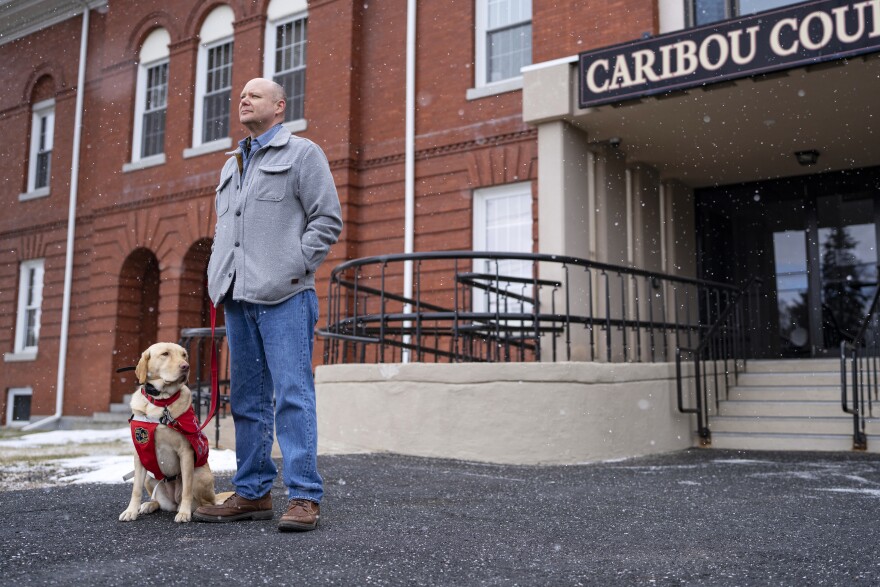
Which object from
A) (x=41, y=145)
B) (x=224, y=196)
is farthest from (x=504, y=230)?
(x=41, y=145)

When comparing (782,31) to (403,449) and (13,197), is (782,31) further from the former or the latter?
(13,197)

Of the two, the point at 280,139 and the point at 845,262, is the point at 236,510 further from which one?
the point at 845,262

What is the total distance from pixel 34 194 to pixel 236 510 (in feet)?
53.4

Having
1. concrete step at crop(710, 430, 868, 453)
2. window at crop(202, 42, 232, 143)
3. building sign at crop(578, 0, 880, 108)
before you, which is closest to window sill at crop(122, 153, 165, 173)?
window at crop(202, 42, 232, 143)

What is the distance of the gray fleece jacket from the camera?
3.72 m

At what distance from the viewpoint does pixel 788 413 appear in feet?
28.2

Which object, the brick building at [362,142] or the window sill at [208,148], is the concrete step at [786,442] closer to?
the brick building at [362,142]

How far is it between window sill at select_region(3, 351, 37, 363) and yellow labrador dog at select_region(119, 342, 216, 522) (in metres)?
15.0

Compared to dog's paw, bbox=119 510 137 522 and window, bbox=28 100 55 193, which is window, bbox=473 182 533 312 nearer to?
dog's paw, bbox=119 510 137 522

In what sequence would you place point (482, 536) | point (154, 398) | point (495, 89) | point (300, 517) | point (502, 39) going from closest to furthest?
point (300, 517) < point (482, 536) < point (154, 398) < point (495, 89) < point (502, 39)

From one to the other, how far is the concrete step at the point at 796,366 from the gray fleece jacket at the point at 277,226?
742 centimetres

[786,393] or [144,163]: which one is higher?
[144,163]

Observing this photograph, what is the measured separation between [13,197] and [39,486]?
1481 centimetres

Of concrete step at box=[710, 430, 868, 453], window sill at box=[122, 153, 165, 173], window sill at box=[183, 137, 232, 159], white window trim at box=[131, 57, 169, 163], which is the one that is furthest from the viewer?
white window trim at box=[131, 57, 169, 163]
